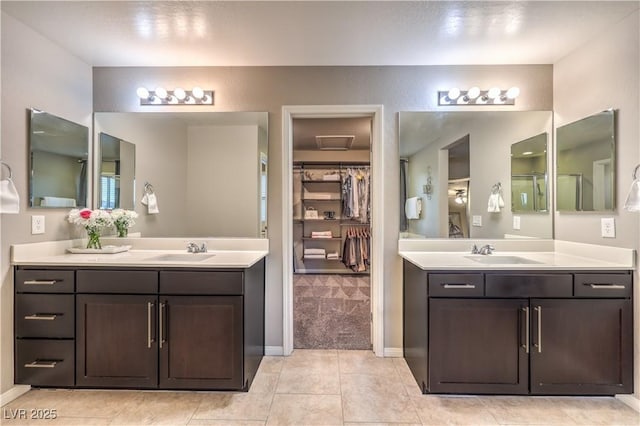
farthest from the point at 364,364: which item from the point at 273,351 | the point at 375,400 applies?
the point at 273,351

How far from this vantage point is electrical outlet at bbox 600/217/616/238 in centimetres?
191

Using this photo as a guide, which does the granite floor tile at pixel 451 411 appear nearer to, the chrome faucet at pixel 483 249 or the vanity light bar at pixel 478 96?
the chrome faucet at pixel 483 249

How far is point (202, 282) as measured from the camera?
1871 mm

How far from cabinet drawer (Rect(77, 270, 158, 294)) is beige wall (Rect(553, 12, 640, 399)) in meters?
2.85

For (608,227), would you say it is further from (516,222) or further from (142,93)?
(142,93)

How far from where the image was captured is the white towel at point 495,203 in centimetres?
248

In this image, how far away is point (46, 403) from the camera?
1.84 meters

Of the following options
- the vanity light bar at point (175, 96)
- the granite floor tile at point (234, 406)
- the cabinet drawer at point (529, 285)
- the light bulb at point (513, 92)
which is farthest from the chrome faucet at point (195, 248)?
the light bulb at point (513, 92)

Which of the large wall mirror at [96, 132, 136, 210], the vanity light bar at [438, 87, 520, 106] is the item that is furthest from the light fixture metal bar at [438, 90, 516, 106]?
the large wall mirror at [96, 132, 136, 210]

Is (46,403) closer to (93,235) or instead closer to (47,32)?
(93,235)

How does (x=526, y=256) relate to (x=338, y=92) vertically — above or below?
below

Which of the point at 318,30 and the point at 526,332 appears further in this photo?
the point at 318,30

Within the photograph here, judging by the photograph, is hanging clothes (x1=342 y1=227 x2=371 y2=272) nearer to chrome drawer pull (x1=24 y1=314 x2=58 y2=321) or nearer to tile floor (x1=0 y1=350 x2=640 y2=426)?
tile floor (x1=0 y1=350 x2=640 y2=426)

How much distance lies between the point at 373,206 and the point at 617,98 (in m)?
1.67
